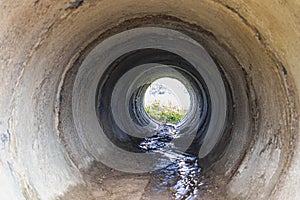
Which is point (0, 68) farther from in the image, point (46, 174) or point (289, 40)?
point (289, 40)

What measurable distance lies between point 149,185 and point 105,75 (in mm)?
2210

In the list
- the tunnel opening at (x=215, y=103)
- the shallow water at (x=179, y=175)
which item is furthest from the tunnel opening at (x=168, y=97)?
the shallow water at (x=179, y=175)

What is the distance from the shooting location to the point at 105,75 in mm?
6035

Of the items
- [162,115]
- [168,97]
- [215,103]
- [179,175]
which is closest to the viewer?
[179,175]

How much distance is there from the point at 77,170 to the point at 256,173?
1848 millimetres

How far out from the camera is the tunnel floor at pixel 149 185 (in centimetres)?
387

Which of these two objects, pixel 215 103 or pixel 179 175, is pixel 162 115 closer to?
pixel 215 103

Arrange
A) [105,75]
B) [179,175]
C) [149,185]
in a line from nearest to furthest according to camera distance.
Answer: [149,185]
[179,175]
[105,75]

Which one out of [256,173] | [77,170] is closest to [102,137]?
[77,170]

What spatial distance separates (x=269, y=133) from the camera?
3.14 meters

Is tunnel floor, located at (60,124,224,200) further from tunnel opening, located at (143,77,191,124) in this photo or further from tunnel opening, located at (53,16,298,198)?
tunnel opening, located at (143,77,191,124)

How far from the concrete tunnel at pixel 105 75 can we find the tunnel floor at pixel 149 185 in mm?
55

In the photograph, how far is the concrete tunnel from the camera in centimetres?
241

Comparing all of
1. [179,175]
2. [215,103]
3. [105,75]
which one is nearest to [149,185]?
[179,175]
